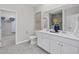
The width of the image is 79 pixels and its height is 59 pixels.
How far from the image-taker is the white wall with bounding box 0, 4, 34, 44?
14.1 ft

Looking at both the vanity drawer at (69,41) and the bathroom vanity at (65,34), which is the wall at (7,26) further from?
the vanity drawer at (69,41)

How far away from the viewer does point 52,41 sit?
2.65 m

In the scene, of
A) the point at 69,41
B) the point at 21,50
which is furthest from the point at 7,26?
the point at 69,41

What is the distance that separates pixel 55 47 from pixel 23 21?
105 inches

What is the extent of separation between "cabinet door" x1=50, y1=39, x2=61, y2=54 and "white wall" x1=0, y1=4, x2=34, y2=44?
2230mm

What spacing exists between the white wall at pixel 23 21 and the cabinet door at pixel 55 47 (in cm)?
223

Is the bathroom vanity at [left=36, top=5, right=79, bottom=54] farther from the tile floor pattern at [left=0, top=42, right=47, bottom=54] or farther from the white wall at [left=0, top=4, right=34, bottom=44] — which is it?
the white wall at [left=0, top=4, right=34, bottom=44]

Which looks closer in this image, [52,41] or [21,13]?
[52,41]

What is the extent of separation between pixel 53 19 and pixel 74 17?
3.47ft

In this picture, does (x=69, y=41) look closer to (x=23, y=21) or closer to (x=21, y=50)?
(x=21, y=50)

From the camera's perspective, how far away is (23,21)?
4.62 metres

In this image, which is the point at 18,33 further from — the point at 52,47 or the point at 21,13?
the point at 52,47

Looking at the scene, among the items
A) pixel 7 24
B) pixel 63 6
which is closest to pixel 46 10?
pixel 63 6
